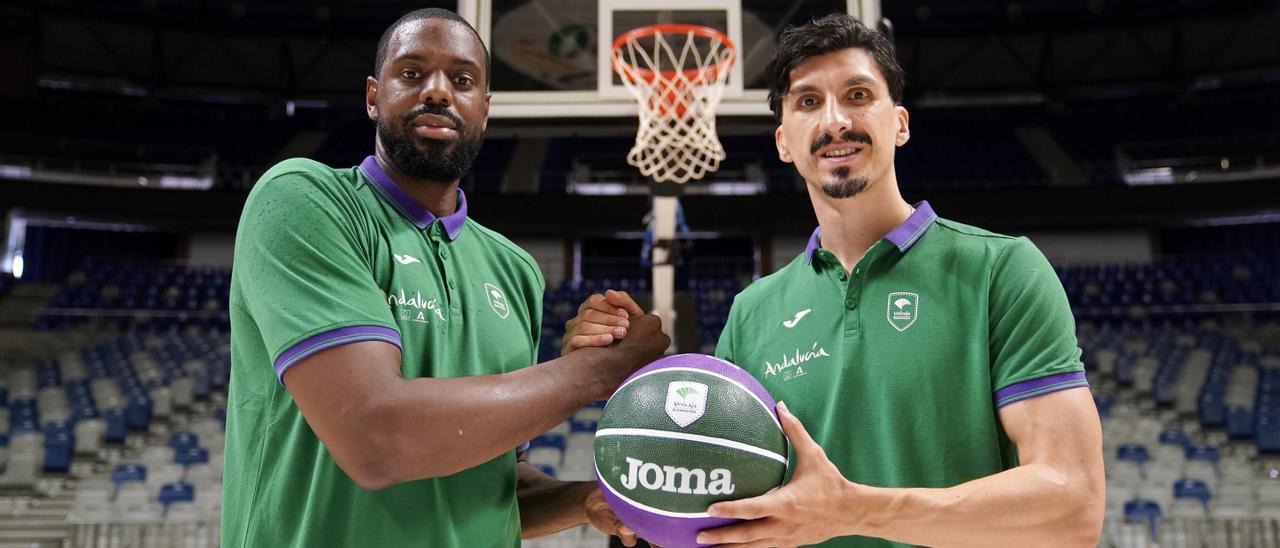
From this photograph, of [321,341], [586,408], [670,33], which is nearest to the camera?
[321,341]

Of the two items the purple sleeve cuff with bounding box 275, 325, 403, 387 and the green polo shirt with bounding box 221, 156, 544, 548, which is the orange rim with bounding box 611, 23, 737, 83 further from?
the purple sleeve cuff with bounding box 275, 325, 403, 387

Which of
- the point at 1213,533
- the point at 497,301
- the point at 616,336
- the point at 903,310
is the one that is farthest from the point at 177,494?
the point at 1213,533

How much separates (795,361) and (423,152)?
96 centimetres

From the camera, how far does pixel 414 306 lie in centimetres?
191

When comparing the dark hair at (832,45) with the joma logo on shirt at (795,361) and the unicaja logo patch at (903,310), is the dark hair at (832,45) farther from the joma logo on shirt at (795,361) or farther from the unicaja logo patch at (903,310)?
the joma logo on shirt at (795,361)

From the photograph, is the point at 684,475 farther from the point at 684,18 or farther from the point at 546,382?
the point at 684,18

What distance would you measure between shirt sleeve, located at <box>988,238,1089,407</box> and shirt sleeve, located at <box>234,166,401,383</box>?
120 centimetres

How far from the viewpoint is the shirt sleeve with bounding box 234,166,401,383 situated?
5.38ft

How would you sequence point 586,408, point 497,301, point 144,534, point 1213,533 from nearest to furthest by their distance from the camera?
point 497,301
point 1213,533
point 144,534
point 586,408

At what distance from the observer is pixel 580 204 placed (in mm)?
17328

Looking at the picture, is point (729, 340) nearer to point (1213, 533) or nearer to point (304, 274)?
point (304, 274)

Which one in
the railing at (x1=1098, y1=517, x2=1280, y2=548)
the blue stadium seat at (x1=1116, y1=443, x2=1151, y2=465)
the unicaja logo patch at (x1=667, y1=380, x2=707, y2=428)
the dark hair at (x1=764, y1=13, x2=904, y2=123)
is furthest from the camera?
the blue stadium seat at (x1=1116, y1=443, x2=1151, y2=465)

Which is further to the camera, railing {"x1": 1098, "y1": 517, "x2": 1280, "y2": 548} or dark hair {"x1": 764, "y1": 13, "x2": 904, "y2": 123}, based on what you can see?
railing {"x1": 1098, "y1": 517, "x2": 1280, "y2": 548}

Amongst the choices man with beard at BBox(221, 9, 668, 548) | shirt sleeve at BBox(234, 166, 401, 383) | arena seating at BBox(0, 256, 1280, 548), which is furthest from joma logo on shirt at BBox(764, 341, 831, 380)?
arena seating at BBox(0, 256, 1280, 548)
